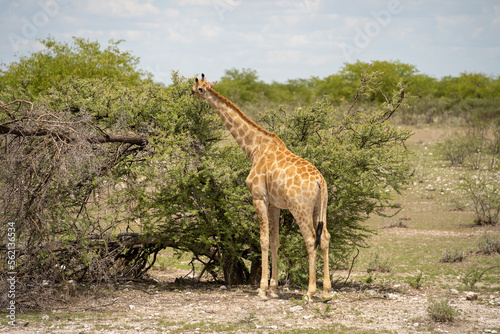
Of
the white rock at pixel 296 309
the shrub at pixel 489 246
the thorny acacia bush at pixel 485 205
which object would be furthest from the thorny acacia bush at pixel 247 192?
the thorny acacia bush at pixel 485 205

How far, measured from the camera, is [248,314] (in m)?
8.47

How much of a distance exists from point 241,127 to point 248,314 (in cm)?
336

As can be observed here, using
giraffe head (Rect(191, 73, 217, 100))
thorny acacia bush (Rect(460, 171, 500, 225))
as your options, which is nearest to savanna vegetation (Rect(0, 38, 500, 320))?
giraffe head (Rect(191, 73, 217, 100))

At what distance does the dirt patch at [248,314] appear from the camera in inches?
306

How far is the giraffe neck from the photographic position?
9.85 m

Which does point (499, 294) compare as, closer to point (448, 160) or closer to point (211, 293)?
point (211, 293)

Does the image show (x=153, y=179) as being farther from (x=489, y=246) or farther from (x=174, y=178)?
(x=489, y=246)

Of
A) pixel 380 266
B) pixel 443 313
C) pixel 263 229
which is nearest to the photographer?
pixel 443 313

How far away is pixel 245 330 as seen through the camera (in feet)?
25.3

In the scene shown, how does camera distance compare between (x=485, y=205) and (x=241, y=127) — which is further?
(x=485, y=205)

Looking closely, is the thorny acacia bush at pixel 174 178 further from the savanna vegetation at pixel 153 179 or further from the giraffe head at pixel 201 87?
the giraffe head at pixel 201 87

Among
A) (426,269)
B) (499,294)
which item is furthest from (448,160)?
(499,294)

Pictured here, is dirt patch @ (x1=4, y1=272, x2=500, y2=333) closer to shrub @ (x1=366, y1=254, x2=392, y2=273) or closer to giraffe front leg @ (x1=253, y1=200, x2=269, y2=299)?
giraffe front leg @ (x1=253, y1=200, x2=269, y2=299)

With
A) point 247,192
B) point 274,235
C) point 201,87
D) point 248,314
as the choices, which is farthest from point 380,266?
point 201,87
